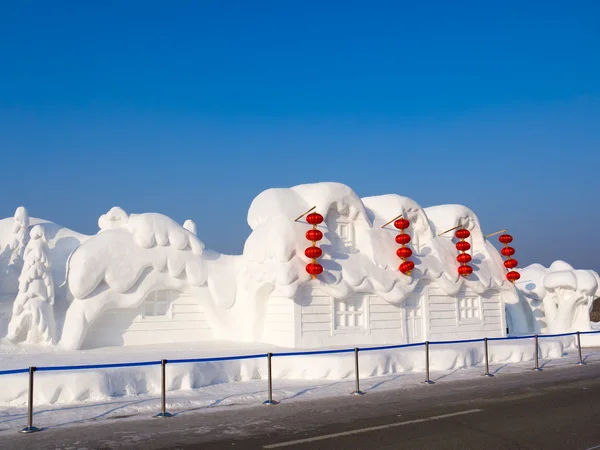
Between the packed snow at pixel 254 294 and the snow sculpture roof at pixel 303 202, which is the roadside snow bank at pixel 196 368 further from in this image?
the snow sculpture roof at pixel 303 202

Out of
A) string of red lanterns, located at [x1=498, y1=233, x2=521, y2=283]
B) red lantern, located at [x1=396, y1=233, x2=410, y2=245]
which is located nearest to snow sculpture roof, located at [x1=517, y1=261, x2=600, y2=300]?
string of red lanterns, located at [x1=498, y1=233, x2=521, y2=283]

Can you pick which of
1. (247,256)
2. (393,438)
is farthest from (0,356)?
(393,438)

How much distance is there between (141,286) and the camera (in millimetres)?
16516

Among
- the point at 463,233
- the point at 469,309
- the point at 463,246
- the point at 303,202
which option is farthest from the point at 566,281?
the point at 303,202

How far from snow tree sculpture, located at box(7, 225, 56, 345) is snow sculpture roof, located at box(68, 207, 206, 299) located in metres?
0.75

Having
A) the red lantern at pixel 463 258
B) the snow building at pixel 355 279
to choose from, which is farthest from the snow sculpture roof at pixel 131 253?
the red lantern at pixel 463 258

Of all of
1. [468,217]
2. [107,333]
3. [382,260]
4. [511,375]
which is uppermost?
[468,217]

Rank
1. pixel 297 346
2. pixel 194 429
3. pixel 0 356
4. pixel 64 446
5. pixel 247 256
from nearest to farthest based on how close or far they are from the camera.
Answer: pixel 64 446 → pixel 194 429 → pixel 0 356 → pixel 297 346 → pixel 247 256

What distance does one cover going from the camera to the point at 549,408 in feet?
32.6

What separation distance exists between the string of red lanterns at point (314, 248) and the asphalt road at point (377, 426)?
4.85 metres

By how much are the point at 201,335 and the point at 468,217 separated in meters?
11.0

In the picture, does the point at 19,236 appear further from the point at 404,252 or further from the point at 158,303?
the point at 404,252

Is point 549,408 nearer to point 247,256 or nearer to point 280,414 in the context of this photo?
point 280,414

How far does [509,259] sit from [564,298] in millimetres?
4038
